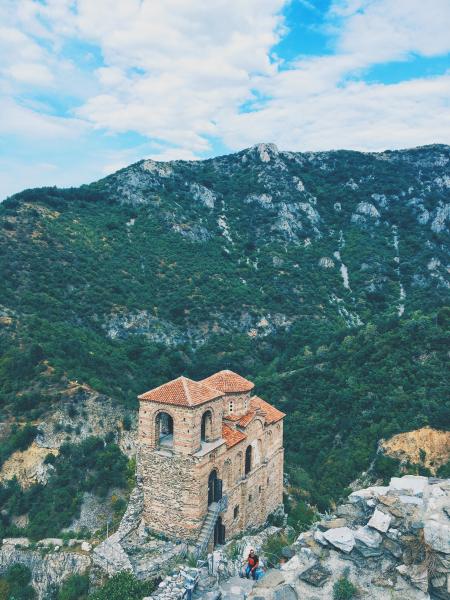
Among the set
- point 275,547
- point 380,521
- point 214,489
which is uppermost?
point 380,521

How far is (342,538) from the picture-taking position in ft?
44.1

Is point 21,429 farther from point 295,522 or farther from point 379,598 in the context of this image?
point 379,598

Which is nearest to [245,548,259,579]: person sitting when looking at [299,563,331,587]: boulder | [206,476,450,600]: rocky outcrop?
[206,476,450,600]: rocky outcrop

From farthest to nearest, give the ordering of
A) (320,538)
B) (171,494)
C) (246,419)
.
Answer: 1. (246,419)
2. (171,494)
3. (320,538)

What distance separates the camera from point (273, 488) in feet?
86.8

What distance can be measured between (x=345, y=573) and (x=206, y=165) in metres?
100.0

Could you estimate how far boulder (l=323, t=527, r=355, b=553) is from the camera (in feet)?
43.3

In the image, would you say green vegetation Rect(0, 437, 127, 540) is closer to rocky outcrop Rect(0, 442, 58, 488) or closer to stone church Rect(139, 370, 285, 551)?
rocky outcrop Rect(0, 442, 58, 488)

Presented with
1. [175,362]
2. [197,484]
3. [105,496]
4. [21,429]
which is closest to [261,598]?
[197,484]

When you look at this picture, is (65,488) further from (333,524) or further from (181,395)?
(333,524)

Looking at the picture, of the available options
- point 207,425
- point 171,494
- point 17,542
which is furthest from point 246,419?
point 17,542

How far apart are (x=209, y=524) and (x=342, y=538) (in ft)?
25.4

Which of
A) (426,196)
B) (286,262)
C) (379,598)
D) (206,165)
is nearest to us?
(379,598)

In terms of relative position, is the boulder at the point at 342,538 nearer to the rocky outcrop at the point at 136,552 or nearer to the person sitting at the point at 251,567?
the person sitting at the point at 251,567
